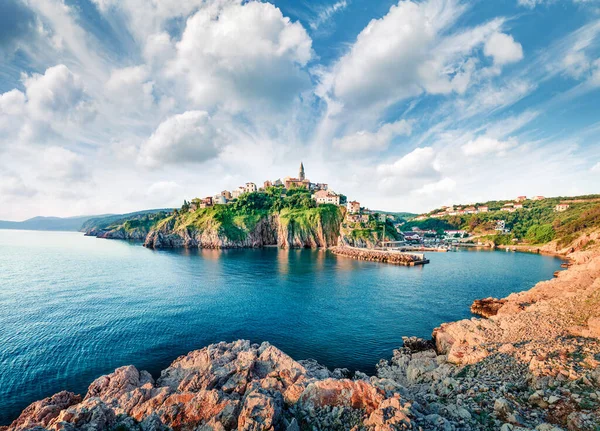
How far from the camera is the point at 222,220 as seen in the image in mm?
112000

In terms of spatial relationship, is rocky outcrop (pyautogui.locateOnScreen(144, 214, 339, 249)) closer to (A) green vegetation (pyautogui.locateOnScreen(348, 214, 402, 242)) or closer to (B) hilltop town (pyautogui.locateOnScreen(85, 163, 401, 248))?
(B) hilltop town (pyautogui.locateOnScreen(85, 163, 401, 248))

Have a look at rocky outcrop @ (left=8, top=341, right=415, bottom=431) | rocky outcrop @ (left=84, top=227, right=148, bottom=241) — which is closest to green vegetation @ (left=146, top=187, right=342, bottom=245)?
rocky outcrop @ (left=84, top=227, right=148, bottom=241)

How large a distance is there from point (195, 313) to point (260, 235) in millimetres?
82286

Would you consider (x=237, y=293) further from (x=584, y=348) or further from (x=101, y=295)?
(x=584, y=348)

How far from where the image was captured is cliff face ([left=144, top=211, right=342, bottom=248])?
10969cm

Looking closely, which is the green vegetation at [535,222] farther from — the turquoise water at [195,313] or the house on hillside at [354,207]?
the house on hillside at [354,207]

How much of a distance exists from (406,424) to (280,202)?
116078mm

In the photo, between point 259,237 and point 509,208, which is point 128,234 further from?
point 509,208

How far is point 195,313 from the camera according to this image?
32.0m

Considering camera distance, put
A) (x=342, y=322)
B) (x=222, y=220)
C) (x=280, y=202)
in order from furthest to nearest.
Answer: (x=280, y=202) → (x=222, y=220) → (x=342, y=322)

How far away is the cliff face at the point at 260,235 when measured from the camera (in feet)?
360

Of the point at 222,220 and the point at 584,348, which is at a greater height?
the point at 222,220

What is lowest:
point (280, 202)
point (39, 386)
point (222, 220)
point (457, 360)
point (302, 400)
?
point (39, 386)

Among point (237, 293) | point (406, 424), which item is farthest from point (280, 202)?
point (406, 424)
